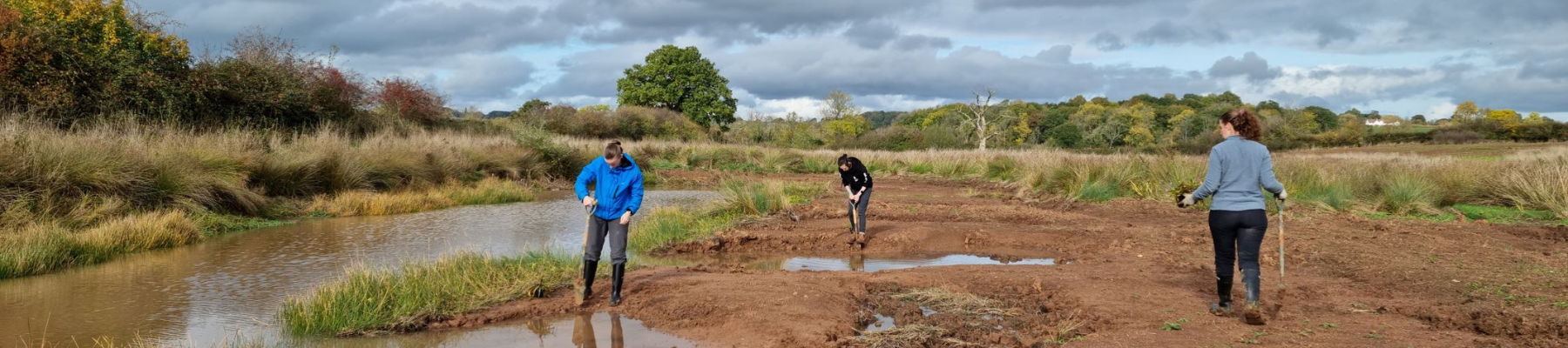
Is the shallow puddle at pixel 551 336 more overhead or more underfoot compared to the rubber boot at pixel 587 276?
more underfoot

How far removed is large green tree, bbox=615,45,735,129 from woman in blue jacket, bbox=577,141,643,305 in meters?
49.9

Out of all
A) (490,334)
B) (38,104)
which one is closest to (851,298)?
(490,334)

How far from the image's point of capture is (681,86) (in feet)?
188

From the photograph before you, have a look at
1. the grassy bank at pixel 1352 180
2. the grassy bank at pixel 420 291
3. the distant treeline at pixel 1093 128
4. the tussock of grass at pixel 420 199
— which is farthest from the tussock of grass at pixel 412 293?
the distant treeline at pixel 1093 128

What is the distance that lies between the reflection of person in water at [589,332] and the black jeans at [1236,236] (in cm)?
407

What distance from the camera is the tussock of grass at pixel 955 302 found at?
6.64m

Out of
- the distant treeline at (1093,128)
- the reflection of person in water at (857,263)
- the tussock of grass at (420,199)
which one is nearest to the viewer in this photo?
the reflection of person in water at (857,263)

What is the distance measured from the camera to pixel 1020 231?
11914 mm

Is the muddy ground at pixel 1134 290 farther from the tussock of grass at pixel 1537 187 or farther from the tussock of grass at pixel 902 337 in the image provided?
the tussock of grass at pixel 1537 187

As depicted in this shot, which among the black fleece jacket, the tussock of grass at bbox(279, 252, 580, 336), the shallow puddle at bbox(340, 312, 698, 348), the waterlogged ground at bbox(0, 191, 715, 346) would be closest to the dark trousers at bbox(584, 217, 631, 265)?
the shallow puddle at bbox(340, 312, 698, 348)

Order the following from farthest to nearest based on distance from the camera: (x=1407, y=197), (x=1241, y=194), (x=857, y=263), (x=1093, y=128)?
1. (x=1093, y=128)
2. (x=1407, y=197)
3. (x=857, y=263)
4. (x=1241, y=194)

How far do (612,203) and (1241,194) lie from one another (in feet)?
14.5

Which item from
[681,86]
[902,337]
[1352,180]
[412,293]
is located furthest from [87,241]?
[681,86]

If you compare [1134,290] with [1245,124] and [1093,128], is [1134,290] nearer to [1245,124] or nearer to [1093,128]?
[1245,124]
